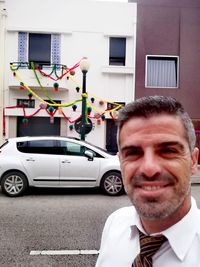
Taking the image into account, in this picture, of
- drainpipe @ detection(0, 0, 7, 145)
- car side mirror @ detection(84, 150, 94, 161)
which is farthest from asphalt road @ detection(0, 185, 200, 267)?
drainpipe @ detection(0, 0, 7, 145)

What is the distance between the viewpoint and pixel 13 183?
7.68 m

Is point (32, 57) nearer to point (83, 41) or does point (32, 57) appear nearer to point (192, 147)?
point (83, 41)

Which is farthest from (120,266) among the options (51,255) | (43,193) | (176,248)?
(43,193)

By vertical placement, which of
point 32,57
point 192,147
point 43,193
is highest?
point 32,57

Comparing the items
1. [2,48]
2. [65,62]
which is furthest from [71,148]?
[2,48]

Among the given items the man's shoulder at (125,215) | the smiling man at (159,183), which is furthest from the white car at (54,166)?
the smiling man at (159,183)

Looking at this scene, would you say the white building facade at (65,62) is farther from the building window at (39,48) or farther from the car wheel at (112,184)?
the car wheel at (112,184)

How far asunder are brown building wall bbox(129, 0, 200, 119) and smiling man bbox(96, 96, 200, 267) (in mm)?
12953

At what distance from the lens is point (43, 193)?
8195 mm

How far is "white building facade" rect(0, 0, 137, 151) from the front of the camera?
44.2 ft

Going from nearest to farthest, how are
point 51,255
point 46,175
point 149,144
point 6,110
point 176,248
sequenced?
1. point 176,248
2. point 149,144
3. point 51,255
4. point 46,175
5. point 6,110

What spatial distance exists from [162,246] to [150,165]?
37cm

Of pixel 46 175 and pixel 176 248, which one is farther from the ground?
pixel 176 248

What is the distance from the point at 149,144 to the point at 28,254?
3.43 meters
